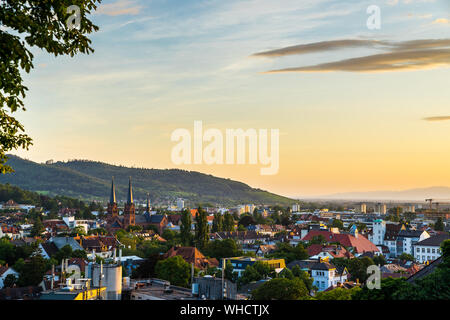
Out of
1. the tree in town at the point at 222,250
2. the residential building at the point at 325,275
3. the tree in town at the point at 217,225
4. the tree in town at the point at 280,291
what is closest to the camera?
the tree in town at the point at 280,291

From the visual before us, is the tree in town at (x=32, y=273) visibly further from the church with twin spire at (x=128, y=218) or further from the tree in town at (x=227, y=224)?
the church with twin spire at (x=128, y=218)

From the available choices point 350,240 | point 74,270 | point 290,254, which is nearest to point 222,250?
point 290,254

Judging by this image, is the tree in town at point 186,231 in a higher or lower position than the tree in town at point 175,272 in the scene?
higher

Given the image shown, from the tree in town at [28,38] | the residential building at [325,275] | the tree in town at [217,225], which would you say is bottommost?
the residential building at [325,275]

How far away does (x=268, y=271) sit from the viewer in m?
39.3

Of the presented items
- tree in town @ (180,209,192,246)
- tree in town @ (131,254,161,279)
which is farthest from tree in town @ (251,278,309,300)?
tree in town @ (180,209,192,246)

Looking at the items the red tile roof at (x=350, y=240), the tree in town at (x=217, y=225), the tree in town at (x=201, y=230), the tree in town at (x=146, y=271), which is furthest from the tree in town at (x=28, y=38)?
the tree in town at (x=217, y=225)

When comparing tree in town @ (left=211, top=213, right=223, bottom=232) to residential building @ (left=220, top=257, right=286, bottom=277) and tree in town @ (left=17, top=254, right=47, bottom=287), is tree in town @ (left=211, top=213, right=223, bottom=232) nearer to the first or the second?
residential building @ (left=220, top=257, right=286, bottom=277)

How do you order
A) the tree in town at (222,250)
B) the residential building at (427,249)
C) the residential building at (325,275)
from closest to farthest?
1. the residential building at (325,275)
2. the tree in town at (222,250)
3. the residential building at (427,249)

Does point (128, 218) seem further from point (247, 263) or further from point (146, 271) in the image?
point (146, 271)

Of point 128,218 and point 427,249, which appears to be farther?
point 128,218

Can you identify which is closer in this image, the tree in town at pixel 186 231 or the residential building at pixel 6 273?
the residential building at pixel 6 273

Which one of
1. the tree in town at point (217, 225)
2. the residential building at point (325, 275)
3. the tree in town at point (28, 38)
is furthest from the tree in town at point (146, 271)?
the tree in town at point (217, 225)
